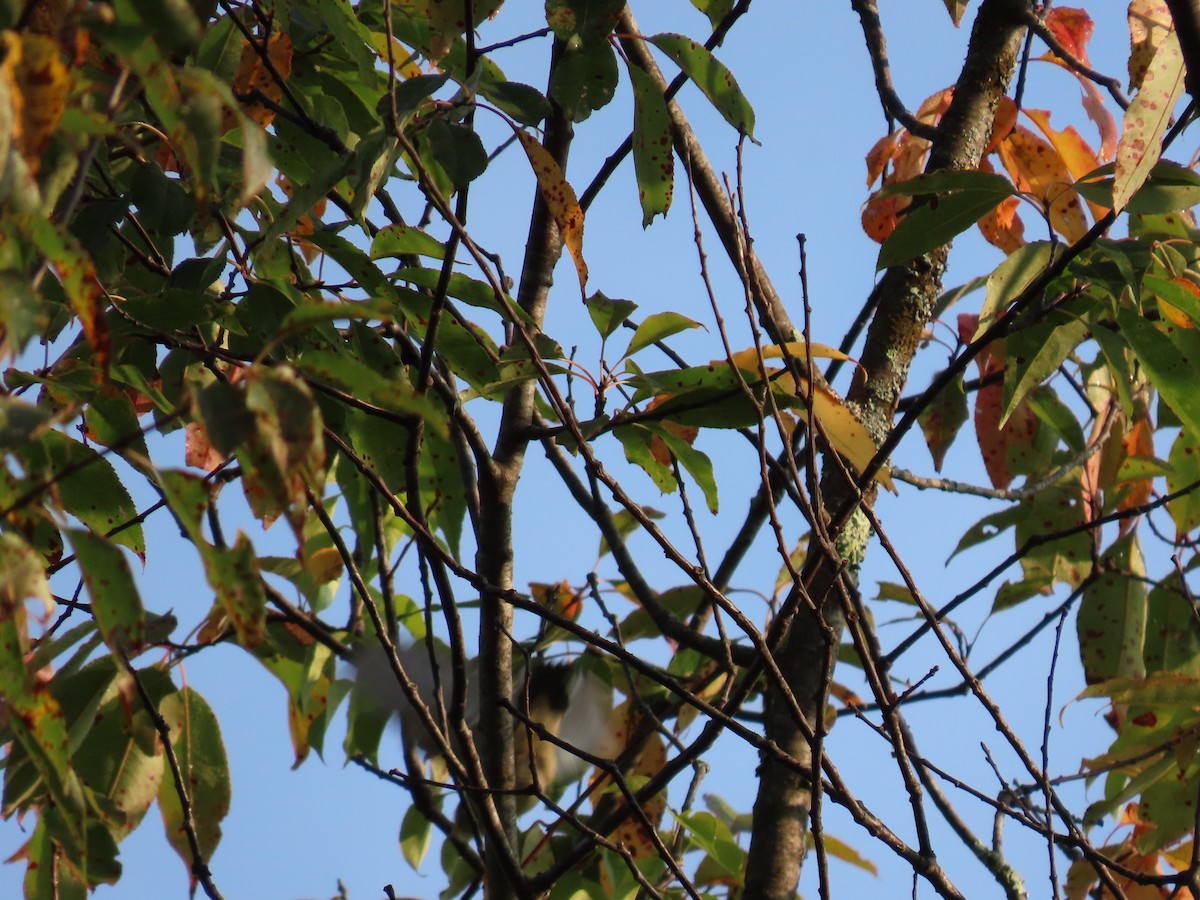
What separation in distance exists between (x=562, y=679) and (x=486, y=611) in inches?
21.8

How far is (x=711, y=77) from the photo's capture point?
1.02 m

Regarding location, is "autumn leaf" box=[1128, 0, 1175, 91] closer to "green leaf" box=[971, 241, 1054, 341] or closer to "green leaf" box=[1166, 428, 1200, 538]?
"green leaf" box=[971, 241, 1054, 341]

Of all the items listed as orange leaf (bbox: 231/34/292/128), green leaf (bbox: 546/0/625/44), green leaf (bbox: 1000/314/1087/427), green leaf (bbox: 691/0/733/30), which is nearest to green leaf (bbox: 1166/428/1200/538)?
green leaf (bbox: 1000/314/1087/427)

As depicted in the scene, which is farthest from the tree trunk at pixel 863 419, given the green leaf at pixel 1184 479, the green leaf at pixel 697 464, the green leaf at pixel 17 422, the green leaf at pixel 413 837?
the green leaf at pixel 413 837

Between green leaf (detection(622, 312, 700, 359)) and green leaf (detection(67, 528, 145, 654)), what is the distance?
0.59 meters

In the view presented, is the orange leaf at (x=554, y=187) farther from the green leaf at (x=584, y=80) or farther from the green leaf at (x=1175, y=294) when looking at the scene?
the green leaf at (x=1175, y=294)

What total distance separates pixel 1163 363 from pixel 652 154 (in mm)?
495

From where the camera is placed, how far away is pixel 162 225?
926 mm

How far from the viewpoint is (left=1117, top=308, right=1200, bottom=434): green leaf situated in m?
1.01

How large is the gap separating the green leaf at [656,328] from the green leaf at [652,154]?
0.09 metres

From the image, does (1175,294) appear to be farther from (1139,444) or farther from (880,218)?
(1139,444)

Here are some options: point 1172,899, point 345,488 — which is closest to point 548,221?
point 345,488

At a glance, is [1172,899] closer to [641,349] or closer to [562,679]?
[641,349]

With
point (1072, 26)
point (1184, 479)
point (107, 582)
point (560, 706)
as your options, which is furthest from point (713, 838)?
point (1072, 26)
